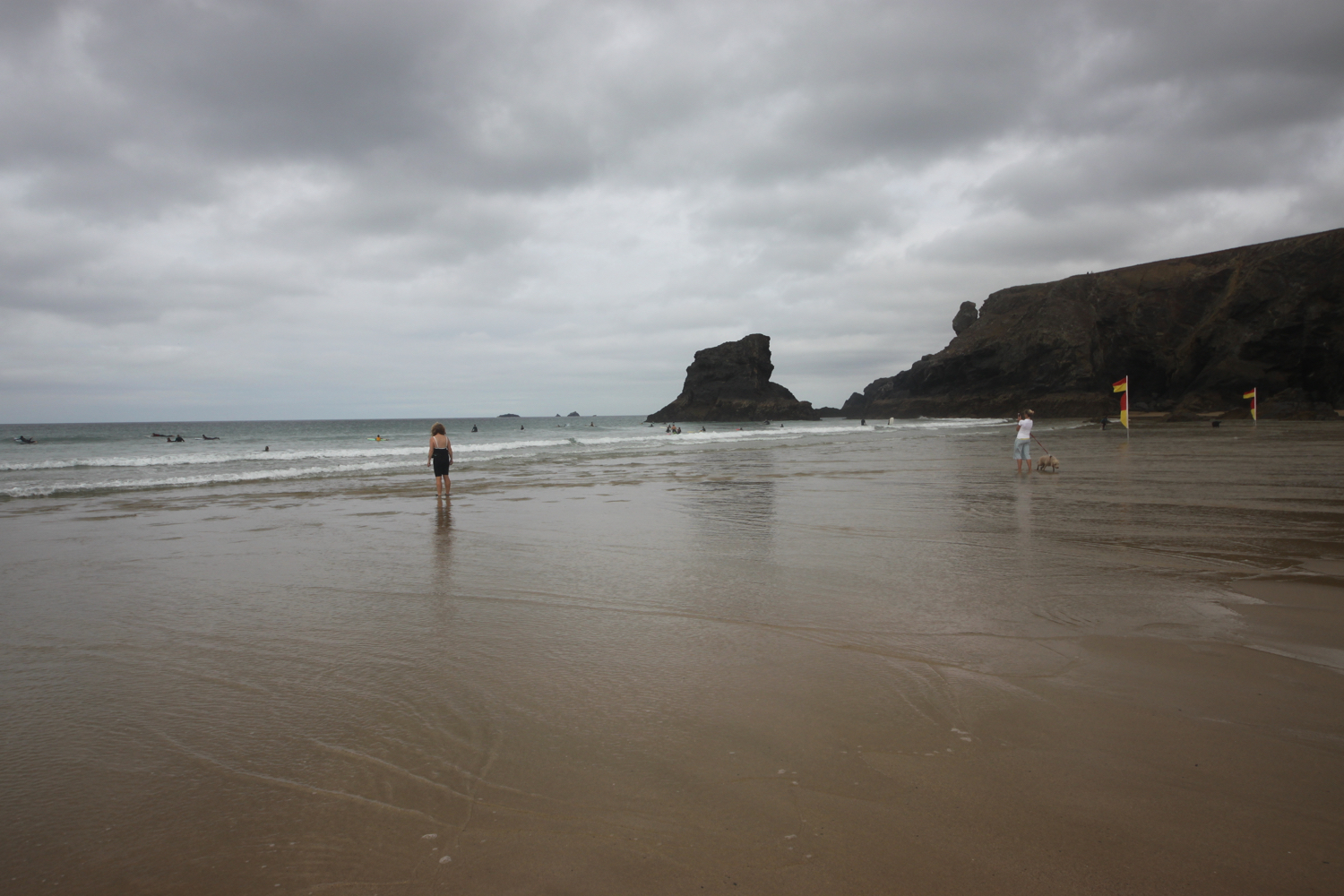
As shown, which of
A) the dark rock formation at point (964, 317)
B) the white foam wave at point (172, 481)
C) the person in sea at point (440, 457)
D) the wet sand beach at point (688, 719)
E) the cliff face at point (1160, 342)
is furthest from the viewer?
the dark rock formation at point (964, 317)

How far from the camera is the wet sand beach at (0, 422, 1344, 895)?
2275mm

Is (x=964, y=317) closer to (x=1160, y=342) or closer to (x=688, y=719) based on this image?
(x=1160, y=342)

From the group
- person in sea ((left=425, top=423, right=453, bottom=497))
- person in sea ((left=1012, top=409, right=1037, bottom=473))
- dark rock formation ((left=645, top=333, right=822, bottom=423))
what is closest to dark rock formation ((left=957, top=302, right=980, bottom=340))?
dark rock formation ((left=645, top=333, right=822, bottom=423))

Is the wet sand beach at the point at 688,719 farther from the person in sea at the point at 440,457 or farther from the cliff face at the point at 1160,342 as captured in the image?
the cliff face at the point at 1160,342

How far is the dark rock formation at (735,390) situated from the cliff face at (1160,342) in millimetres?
18302

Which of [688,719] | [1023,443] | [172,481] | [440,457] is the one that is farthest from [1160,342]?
[688,719]

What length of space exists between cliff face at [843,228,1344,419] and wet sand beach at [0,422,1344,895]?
6222cm

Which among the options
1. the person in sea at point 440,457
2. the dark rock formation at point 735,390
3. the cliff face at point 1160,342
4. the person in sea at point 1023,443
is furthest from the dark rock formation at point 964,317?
the person in sea at point 440,457

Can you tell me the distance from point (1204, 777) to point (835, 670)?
1.72 meters

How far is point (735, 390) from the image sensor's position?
125m

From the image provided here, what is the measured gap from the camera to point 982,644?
169 inches

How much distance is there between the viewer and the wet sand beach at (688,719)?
2.28 meters

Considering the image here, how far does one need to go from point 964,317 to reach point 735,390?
49741 mm

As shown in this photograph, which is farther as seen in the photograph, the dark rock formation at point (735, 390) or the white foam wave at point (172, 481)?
the dark rock formation at point (735, 390)
